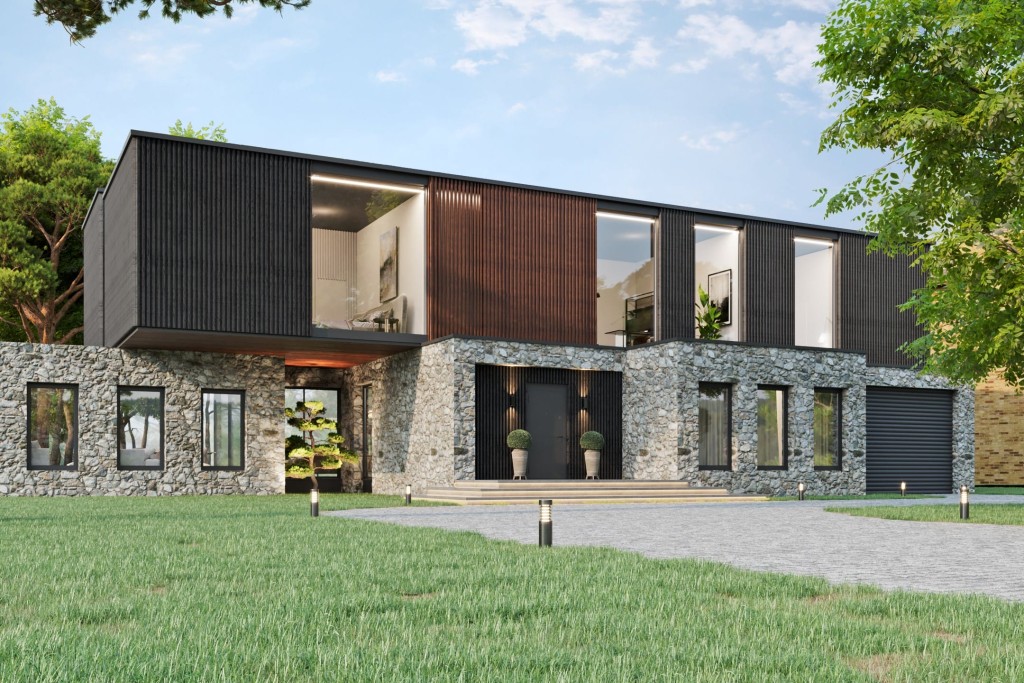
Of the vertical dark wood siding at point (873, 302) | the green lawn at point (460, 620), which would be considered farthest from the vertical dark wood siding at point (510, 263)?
the green lawn at point (460, 620)

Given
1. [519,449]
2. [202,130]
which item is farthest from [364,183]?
[202,130]

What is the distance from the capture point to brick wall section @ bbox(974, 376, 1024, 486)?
30.2m

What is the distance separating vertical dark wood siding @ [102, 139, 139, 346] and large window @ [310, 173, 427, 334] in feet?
12.8

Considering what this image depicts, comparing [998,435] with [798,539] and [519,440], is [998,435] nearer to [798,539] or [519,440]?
[519,440]

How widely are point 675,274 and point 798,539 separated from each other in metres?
14.4

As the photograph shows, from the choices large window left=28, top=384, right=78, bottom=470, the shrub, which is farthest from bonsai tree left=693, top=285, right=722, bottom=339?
large window left=28, top=384, right=78, bottom=470

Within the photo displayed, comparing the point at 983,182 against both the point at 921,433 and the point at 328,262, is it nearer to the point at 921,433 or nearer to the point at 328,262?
the point at 921,433

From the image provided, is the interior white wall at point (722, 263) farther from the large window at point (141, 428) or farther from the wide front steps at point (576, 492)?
the large window at point (141, 428)

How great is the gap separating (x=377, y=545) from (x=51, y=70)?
30.1 metres

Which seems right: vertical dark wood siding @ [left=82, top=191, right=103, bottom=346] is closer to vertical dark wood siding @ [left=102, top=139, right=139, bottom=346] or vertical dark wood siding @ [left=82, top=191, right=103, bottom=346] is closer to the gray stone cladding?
vertical dark wood siding @ [left=102, top=139, right=139, bottom=346]

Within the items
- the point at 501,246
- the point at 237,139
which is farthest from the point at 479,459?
the point at 237,139

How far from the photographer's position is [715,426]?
75.2 ft

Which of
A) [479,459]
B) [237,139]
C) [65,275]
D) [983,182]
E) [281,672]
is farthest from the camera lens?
[237,139]

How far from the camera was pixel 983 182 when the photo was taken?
56.1ft
